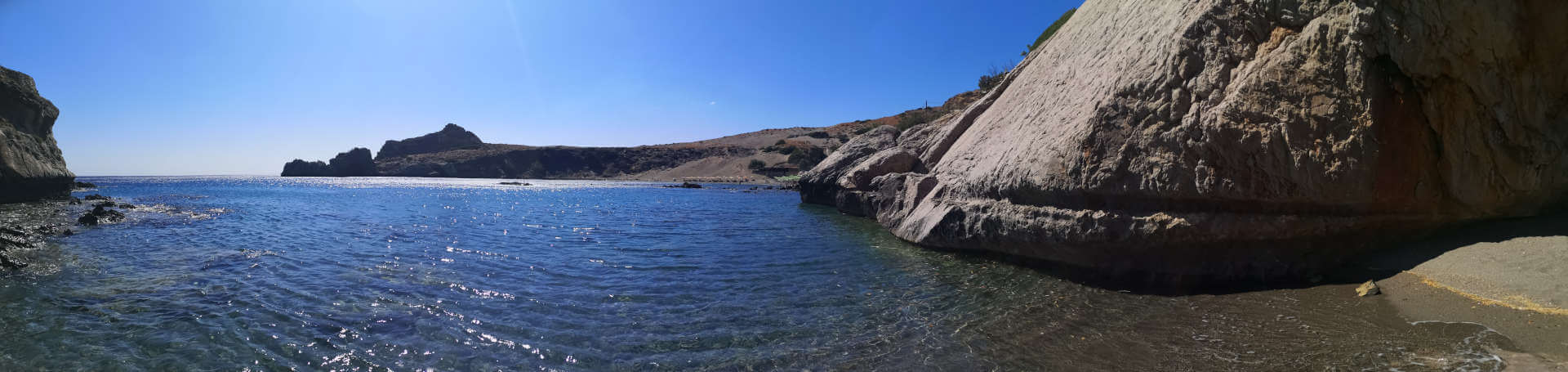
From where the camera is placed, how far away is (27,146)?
21922 mm

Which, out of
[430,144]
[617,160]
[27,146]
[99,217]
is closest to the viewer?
[99,217]

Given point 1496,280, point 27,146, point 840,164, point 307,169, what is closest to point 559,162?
point 307,169

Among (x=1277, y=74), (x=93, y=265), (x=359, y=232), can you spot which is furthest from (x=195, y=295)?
(x=1277, y=74)

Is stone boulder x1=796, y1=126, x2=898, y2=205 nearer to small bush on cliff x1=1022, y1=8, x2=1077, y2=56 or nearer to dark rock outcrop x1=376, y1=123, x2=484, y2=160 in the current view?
small bush on cliff x1=1022, y1=8, x2=1077, y2=56

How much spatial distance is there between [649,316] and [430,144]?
154 m

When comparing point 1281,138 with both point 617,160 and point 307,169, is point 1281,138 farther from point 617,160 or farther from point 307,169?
point 307,169

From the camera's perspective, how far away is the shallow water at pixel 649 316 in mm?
5105

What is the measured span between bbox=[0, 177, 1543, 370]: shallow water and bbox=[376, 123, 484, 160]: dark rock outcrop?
13972 centimetres

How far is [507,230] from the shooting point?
17.2 meters

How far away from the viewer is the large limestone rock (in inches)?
811

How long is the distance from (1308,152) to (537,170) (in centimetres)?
10974

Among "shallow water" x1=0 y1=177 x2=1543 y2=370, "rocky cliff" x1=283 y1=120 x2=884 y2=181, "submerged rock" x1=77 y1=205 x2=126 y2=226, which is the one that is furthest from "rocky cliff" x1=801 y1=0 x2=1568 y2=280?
"rocky cliff" x1=283 y1=120 x2=884 y2=181

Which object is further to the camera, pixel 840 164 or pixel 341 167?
pixel 341 167

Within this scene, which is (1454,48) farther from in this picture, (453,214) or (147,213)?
(147,213)
